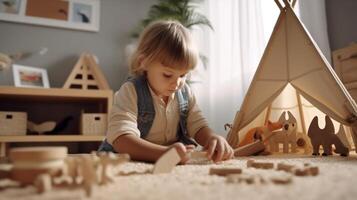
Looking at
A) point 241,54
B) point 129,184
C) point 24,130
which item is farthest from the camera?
→ point 241,54

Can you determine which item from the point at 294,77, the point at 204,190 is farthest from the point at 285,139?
the point at 204,190

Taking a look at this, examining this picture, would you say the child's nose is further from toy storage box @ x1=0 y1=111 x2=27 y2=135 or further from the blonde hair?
toy storage box @ x1=0 y1=111 x2=27 y2=135

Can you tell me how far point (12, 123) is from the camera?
157 cm

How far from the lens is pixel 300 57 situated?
1031 millimetres

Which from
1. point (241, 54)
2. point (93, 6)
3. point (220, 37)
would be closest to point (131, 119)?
point (241, 54)


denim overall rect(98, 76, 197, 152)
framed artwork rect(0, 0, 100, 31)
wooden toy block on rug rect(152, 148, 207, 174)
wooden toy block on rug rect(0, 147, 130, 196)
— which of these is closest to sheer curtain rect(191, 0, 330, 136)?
framed artwork rect(0, 0, 100, 31)

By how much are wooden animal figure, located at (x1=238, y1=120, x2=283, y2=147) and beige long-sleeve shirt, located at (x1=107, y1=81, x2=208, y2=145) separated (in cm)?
25

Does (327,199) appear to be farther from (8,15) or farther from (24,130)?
(8,15)

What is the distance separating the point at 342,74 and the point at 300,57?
547mm

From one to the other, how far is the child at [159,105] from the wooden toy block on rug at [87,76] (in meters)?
0.75

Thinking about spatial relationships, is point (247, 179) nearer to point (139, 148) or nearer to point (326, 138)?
point (139, 148)

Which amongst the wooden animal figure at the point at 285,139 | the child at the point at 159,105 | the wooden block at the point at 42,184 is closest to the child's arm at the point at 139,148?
the child at the point at 159,105

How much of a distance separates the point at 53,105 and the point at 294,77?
Result: 1368mm

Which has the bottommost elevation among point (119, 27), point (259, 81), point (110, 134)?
point (110, 134)
